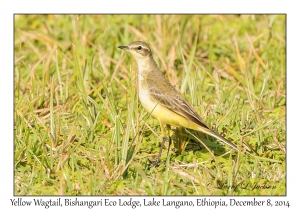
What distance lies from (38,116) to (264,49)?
4.69 metres

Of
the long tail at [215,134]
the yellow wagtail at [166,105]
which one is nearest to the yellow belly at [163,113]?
the yellow wagtail at [166,105]

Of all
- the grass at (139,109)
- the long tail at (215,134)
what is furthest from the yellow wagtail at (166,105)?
the grass at (139,109)

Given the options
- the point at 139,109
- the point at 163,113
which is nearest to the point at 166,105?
the point at 163,113

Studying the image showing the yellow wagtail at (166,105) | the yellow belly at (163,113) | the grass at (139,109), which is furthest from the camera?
the yellow belly at (163,113)

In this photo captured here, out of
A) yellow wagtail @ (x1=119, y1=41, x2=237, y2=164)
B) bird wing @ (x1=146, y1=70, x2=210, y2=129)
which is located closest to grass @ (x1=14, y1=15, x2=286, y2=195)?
yellow wagtail @ (x1=119, y1=41, x2=237, y2=164)

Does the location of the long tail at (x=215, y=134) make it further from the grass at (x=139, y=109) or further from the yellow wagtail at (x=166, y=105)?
the grass at (x=139, y=109)

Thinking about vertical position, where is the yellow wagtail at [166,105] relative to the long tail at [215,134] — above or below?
above

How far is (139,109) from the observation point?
8789 mm

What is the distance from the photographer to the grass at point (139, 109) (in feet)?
23.7

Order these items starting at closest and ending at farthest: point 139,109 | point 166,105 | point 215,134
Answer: point 215,134 → point 166,105 → point 139,109

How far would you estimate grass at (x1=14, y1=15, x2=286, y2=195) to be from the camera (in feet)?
23.7

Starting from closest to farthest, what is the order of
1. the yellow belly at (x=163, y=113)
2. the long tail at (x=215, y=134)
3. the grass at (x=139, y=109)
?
the grass at (x=139, y=109) < the long tail at (x=215, y=134) < the yellow belly at (x=163, y=113)

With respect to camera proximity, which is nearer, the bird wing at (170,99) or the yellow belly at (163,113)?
the bird wing at (170,99)

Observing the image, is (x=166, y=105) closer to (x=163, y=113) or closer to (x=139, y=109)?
(x=163, y=113)
